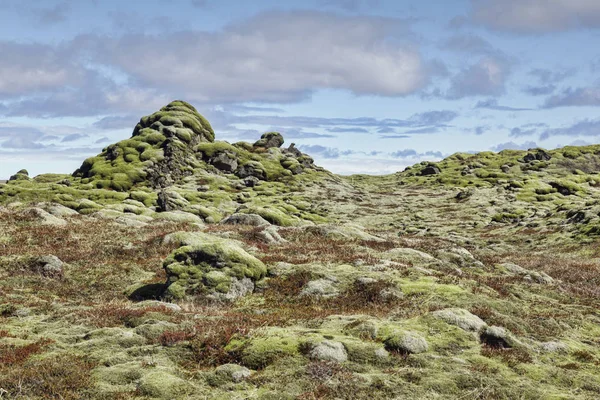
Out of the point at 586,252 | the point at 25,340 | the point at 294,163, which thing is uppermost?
the point at 294,163

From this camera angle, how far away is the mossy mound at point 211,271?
67.7 feet

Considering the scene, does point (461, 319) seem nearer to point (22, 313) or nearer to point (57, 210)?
point (22, 313)

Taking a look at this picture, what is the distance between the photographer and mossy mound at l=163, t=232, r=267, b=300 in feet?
67.7

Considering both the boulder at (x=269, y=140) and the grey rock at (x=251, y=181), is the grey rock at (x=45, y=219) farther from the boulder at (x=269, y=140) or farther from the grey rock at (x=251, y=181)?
the boulder at (x=269, y=140)

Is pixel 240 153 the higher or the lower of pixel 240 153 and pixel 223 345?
the higher

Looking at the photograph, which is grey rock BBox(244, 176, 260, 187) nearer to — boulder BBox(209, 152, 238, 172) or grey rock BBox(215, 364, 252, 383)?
boulder BBox(209, 152, 238, 172)

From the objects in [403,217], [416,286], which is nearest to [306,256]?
[416,286]

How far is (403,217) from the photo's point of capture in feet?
370

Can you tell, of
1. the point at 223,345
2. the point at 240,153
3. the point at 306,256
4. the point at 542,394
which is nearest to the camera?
the point at 542,394

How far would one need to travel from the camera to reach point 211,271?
21516 millimetres

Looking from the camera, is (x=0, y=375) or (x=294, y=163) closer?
(x=0, y=375)

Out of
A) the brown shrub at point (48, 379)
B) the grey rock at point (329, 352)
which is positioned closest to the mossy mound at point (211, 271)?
the grey rock at point (329, 352)

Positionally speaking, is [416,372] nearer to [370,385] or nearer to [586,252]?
[370,385]

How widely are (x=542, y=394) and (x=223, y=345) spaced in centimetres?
787
